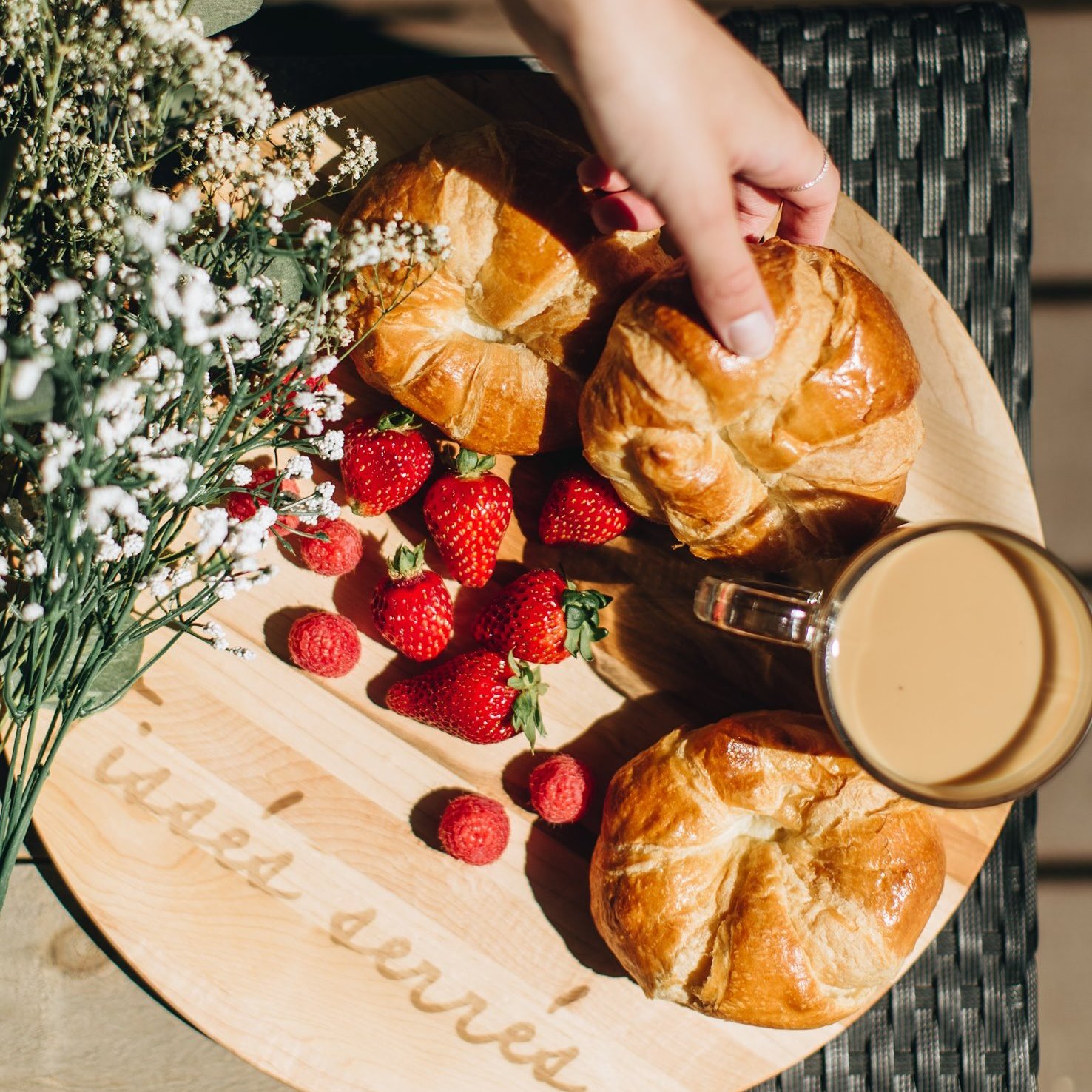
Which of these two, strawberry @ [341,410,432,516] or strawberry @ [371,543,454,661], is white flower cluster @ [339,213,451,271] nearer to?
strawberry @ [341,410,432,516]

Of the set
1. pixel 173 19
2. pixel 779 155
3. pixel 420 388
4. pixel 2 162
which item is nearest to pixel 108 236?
pixel 2 162

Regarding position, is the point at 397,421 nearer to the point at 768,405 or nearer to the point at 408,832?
the point at 768,405

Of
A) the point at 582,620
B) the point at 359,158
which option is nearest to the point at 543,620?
the point at 582,620

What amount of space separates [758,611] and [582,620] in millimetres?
309

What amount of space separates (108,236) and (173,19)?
0.28 m

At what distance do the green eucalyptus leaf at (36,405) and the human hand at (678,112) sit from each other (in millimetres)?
737

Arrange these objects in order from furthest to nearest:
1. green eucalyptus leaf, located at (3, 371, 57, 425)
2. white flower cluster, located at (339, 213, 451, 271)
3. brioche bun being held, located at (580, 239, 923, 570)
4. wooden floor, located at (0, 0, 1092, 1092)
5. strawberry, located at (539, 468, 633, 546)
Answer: wooden floor, located at (0, 0, 1092, 1092), strawberry, located at (539, 468, 633, 546), brioche bun being held, located at (580, 239, 923, 570), white flower cluster, located at (339, 213, 451, 271), green eucalyptus leaf, located at (3, 371, 57, 425)

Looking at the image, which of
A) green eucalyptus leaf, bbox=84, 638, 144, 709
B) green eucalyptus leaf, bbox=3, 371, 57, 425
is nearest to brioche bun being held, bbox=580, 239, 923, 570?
green eucalyptus leaf, bbox=3, 371, 57, 425

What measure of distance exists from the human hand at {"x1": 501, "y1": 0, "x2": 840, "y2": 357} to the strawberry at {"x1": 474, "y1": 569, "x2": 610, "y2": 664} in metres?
0.50

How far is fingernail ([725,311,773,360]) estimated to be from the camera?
120cm

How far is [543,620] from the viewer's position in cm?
150

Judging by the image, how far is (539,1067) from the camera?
5.11ft

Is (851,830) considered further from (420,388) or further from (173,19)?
(173,19)

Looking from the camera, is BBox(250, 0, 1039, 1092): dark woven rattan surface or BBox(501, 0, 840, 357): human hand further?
BBox(250, 0, 1039, 1092): dark woven rattan surface
